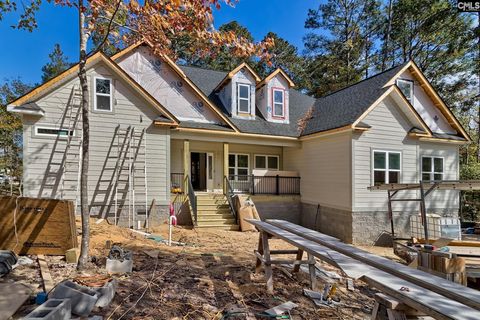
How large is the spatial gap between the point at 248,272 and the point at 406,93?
12902 millimetres

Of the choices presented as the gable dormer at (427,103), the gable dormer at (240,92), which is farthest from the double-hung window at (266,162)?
the gable dormer at (427,103)

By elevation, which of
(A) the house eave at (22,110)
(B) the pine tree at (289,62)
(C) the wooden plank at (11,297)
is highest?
(B) the pine tree at (289,62)

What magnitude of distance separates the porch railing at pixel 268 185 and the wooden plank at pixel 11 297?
1035 centimetres

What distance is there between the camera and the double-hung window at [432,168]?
13.1 metres

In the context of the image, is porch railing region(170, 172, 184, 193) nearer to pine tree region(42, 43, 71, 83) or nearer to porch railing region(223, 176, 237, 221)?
porch railing region(223, 176, 237, 221)

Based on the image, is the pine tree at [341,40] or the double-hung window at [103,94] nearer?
the double-hung window at [103,94]

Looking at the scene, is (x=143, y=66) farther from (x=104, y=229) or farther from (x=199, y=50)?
(x=104, y=229)

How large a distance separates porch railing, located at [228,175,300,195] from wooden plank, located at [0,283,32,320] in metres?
10.3

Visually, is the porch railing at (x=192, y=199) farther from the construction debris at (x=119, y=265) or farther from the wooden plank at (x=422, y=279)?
the wooden plank at (x=422, y=279)

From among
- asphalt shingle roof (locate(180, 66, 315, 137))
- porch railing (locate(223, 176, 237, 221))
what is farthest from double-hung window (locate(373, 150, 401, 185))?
porch railing (locate(223, 176, 237, 221))

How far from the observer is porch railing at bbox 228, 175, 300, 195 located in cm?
1384

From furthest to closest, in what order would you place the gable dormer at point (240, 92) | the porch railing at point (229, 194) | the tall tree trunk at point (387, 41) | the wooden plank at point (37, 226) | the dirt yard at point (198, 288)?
the tall tree trunk at point (387, 41) < the gable dormer at point (240, 92) < the porch railing at point (229, 194) < the wooden plank at point (37, 226) < the dirt yard at point (198, 288)

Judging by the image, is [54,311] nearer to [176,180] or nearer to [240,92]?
[176,180]

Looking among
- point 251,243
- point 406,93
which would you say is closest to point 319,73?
point 406,93
